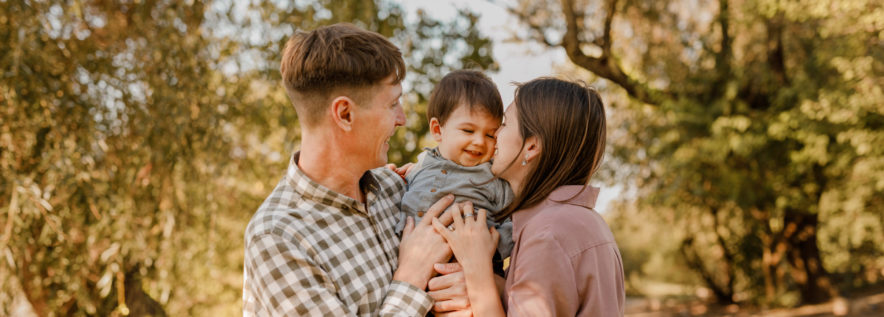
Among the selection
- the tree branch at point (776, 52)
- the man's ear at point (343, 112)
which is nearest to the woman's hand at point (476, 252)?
the man's ear at point (343, 112)

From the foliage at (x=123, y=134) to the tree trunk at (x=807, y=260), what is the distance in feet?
32.5

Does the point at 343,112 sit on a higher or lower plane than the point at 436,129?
higher

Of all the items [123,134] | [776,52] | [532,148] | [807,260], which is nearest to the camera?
[532,148]

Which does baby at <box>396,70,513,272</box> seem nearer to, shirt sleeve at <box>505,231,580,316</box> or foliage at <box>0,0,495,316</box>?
shirt sleeve at <box>505,231,580,316</box>

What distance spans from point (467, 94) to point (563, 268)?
2.56 feet

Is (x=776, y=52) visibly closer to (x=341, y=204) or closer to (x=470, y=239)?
(x=470, y=239)

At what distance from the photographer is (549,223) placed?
67.8 inches

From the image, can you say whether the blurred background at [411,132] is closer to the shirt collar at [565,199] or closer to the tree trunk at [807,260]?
the tree trunk at [807,260]

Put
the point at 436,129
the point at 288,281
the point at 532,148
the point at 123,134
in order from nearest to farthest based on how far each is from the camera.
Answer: the point at 288,281, the point at 532,148, the point at 436,129, the point at 123,134

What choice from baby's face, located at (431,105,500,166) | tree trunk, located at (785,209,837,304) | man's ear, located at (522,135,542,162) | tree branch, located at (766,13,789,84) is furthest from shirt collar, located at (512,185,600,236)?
tree trunk, located at (785,209,837,304)

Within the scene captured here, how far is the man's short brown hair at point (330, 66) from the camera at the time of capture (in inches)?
67.8

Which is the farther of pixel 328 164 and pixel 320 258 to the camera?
pixel 328 164

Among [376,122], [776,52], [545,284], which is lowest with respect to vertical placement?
[776,52]

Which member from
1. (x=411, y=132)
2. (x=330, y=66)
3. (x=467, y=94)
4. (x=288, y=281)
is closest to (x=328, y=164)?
(x=330, y=66)
